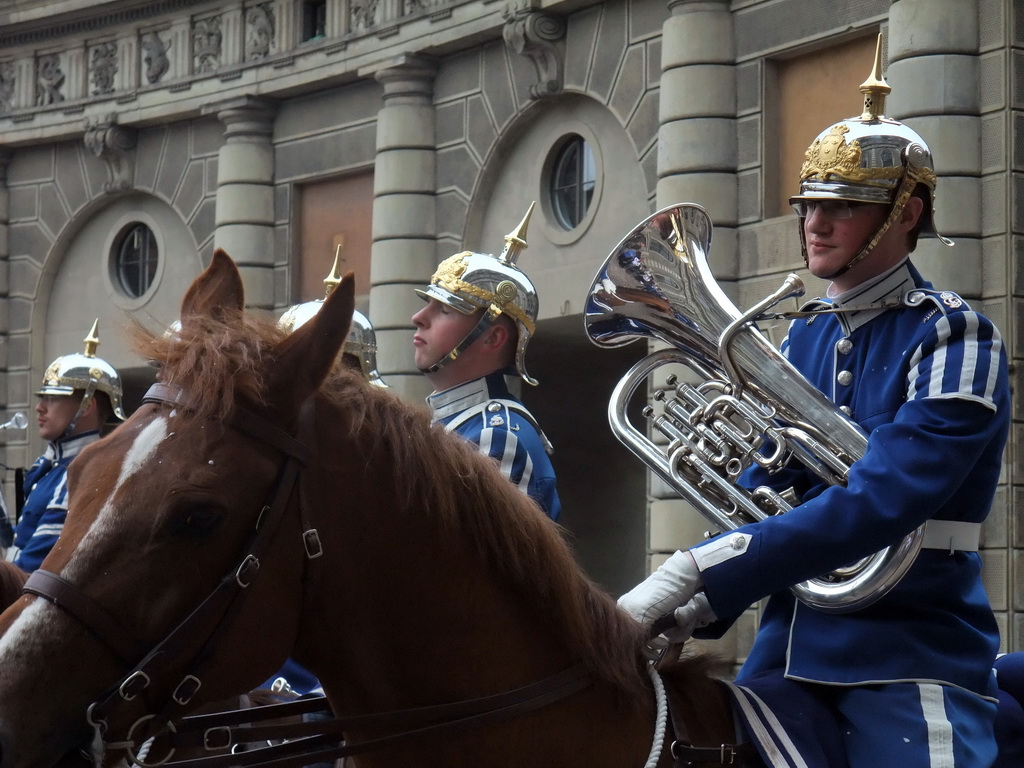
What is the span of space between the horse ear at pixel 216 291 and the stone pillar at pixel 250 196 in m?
14.3

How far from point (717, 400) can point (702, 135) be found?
9117 mm

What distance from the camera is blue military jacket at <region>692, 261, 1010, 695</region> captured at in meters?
2.71

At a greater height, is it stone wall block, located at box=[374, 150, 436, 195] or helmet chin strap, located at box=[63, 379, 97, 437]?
stone wall block, located at box=[374, 150, 436, 195]

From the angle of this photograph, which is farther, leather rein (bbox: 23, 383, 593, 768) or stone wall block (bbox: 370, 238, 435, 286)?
stone wall block (bbox: 370, 238, 435, 286)

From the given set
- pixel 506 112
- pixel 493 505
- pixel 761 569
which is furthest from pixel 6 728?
pixel 506 112

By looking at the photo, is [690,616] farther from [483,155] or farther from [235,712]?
[483,155]

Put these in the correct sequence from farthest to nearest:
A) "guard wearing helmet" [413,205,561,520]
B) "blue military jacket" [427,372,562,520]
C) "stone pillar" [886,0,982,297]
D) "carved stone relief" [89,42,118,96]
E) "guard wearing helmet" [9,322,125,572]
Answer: "carved stone relief" [89,42,118,96]
"stone pillar" [886,0,982,297]
"guard wearing helmet" [9,322,125,572]
"guard wearing helmet" [413,205,561,520]
"blue military jacket" [427,372,562,520]

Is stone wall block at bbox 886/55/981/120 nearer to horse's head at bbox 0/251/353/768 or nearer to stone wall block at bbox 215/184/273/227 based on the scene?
horse's head at bbox 0/251/353/768

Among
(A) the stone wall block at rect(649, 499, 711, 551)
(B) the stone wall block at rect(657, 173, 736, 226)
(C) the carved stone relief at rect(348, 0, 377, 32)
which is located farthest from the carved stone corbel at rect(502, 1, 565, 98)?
(A) the stone wall block at rect(649, 499, 711, 551)

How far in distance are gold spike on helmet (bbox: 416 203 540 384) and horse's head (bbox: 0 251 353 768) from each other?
244cm

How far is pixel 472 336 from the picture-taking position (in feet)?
16.0

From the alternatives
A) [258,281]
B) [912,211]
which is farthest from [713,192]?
[912,211]

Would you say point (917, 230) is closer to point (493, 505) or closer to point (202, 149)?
point (493, 505)

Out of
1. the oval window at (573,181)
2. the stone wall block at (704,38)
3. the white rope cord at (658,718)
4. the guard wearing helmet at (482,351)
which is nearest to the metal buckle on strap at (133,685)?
the white rope cord at (658,718)
